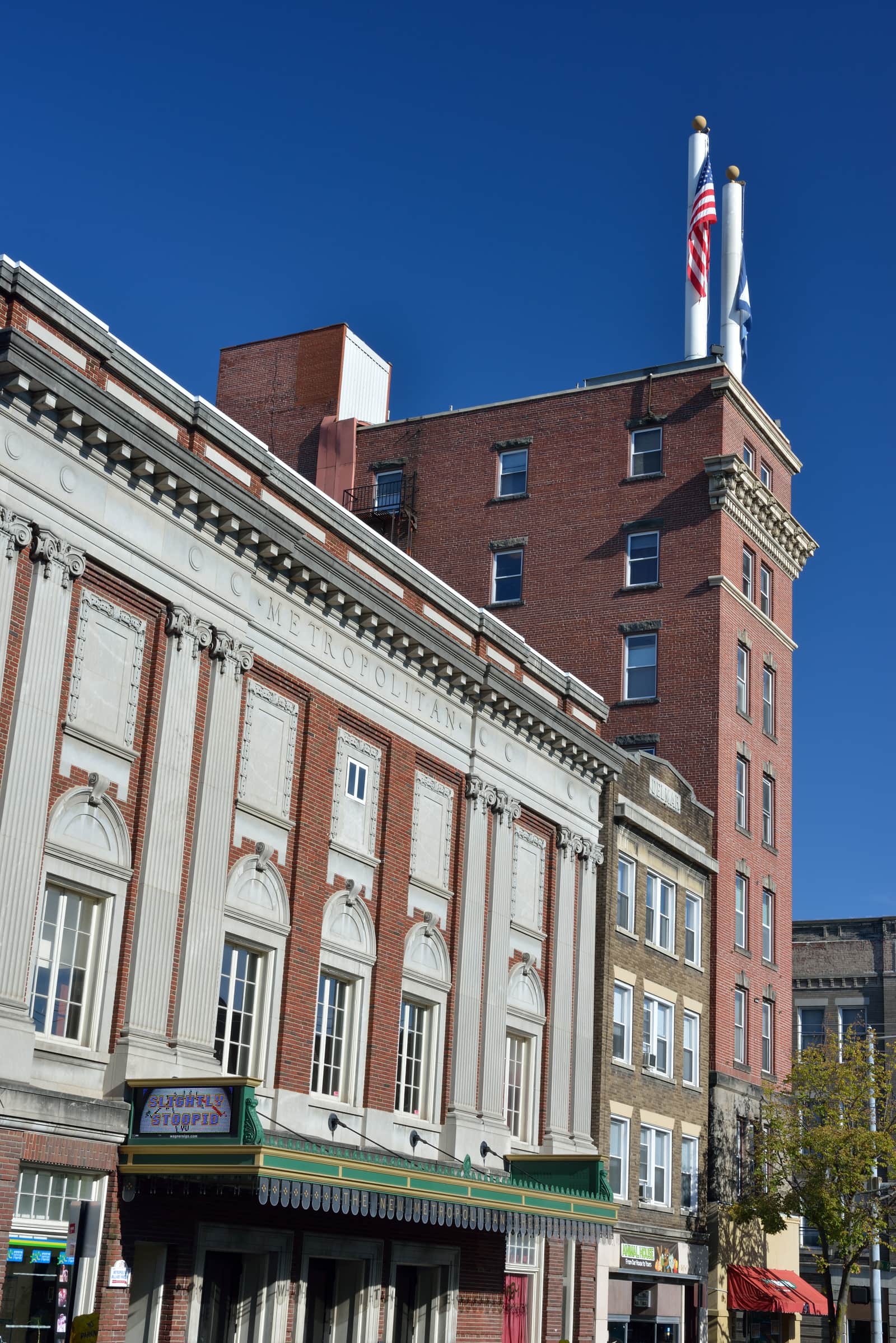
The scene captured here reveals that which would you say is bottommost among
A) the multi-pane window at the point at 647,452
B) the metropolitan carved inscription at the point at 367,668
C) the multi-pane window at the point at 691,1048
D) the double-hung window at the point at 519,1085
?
the double-hung window at the point at 519,1085

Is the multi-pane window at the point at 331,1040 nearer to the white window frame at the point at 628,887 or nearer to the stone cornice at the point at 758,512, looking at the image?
the white window frame at the point at 628,887

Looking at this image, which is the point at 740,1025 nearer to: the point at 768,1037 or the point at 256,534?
the point at 768,1037

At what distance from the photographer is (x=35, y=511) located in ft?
79.7

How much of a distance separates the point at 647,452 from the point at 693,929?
616 inches

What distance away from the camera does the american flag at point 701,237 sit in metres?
56.4

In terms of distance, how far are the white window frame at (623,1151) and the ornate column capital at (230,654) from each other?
1818 cm

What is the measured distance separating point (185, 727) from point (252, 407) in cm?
3432

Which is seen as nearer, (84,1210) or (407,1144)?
(84,1210)

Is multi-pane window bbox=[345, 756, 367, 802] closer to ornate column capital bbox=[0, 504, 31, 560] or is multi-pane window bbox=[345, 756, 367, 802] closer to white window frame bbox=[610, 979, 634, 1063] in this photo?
ornate column capital bbox=[0, 504, 31, 560]

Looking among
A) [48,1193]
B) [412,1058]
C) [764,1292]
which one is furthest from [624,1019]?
[48,1193]

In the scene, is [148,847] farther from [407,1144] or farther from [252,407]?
[252,407]

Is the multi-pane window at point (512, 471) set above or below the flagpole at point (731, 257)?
below

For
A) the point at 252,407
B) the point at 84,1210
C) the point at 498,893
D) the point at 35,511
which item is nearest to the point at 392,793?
the point at 498,893

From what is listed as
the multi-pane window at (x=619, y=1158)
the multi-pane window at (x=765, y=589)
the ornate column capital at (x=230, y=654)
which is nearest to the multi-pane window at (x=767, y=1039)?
the multi-pane window at (x=619, y=1158)
